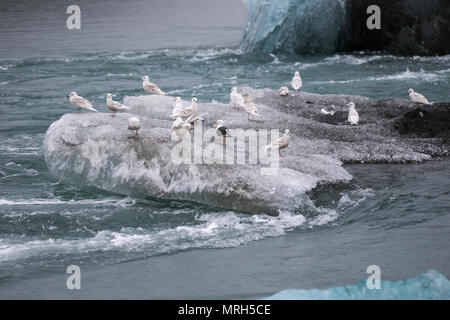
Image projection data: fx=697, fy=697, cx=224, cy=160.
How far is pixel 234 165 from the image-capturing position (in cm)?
1354

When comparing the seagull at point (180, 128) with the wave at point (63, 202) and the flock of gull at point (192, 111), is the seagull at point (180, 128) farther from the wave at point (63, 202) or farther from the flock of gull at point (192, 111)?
the wave at point (63, 202)

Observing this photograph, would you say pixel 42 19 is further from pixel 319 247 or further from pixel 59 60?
pixel 319 247

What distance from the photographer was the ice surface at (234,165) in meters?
13.1

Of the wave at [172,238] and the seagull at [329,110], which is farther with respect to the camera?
the seagull at [329,110]

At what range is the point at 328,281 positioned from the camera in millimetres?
9781

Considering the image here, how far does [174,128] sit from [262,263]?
15.1 ft

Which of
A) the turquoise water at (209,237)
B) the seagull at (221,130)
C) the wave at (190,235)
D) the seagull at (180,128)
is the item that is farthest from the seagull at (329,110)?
the wave at (190,235)

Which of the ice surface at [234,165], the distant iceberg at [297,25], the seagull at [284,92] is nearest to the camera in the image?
the ice surface at [234,165]

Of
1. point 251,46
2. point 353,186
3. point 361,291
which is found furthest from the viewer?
point 251,46

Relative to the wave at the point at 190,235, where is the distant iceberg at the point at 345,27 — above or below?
above

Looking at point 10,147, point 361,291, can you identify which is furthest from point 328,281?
point 10,147

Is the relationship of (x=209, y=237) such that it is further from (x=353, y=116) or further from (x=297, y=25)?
(x=297, y=25)

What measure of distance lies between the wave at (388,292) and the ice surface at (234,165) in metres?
3.87
